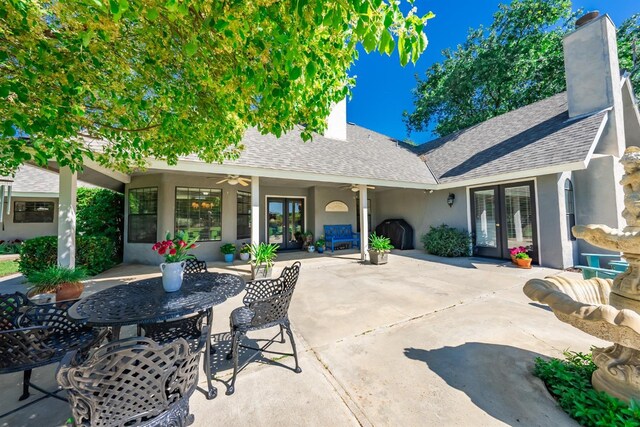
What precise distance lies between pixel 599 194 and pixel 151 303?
10.7 metres

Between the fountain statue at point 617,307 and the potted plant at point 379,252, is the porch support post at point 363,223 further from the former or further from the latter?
the fountain statue at point 617,307

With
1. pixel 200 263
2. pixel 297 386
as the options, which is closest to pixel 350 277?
pixel 200 263

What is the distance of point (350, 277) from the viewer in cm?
625

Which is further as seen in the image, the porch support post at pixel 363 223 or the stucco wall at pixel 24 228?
the stucco wall at pixel 24 228

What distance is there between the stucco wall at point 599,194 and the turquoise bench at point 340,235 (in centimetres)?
724

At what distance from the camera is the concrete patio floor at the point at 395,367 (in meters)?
2.00

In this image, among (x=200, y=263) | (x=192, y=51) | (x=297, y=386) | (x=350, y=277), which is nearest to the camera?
(x=192, y=51)

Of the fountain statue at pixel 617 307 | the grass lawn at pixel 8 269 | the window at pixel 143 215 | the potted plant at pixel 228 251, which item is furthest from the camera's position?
the potted plant at pixel 228 251

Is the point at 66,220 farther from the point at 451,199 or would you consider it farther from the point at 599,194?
the point at 599,194

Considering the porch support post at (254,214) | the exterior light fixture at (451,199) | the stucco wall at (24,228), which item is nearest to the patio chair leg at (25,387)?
the porch support post at (254,214)

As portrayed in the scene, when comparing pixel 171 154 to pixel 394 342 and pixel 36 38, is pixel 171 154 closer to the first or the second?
pixel 36 38

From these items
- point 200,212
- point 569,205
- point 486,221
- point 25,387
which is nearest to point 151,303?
point 25,387

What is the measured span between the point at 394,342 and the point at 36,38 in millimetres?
5108

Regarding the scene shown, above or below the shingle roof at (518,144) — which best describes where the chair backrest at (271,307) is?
below
